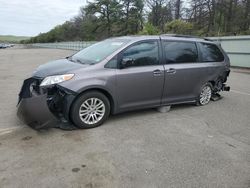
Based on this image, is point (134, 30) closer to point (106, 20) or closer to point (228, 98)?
point (106, 20)

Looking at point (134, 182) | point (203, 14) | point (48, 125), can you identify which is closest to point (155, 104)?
point (48, 125)

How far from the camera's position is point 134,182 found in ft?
11.2

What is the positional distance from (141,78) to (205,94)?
222cm

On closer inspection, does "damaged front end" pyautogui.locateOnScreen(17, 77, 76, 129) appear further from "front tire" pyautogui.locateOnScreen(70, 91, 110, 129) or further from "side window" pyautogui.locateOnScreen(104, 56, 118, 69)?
"side window" pyautogui.locateOnScreen(104, 56, 118, 69)

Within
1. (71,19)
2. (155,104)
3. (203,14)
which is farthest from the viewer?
(71,19)

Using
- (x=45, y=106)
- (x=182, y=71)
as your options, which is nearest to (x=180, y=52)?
(x=182, y=71)

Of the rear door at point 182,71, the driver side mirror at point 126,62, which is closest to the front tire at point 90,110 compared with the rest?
the driver side mirror at point 126,62

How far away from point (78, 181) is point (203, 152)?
6.42 ft

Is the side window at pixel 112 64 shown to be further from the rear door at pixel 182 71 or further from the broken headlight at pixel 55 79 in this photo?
the rear door at pixel 182 71

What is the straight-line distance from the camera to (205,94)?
279 inches

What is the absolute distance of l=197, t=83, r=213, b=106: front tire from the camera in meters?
6.97

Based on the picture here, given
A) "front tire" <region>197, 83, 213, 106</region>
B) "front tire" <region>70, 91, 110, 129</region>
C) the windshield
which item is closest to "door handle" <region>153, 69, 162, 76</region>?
the windshield

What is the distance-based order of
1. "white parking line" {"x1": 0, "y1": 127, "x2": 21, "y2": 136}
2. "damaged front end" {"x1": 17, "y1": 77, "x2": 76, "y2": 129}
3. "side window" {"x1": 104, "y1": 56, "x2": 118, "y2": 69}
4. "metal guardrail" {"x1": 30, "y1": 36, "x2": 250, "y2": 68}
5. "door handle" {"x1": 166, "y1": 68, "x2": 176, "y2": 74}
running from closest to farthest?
"damaged front end" {"x1": 17, "y1": 77, "x2": 76, "y2": 129}
"white parking line" {"x1": 0, "y1": 127, "x2": 21, "y2": 136}
"side window" {"x1": 104, "y1": 56, "x2": 118, "y2": 69}
"door handle" {"x1": 166, "y1": 68, "x2": 176, "y2": 74}
"metal guardrail" {"x1": 30, "y1": 36, "x2": 250, "y2": 68}

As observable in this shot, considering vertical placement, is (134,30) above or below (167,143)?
above
